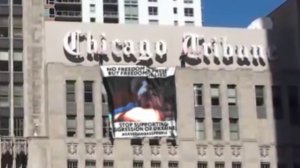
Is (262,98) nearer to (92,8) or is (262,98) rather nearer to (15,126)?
(15,126)

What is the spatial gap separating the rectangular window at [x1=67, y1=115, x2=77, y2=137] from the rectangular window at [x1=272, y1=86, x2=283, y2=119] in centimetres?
1997

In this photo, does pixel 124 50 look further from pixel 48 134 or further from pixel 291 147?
pixel 291 147

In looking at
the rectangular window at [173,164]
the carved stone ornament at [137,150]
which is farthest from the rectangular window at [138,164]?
the rectangular window at [173,164]

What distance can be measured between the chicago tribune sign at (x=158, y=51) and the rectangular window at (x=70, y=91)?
2.54 m

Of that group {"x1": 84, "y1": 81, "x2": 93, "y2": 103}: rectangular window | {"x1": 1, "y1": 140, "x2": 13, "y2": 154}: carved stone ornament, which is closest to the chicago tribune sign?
{"x1": 84, "y1": 81, "x2": 93, "y2": 103}: rectangular window

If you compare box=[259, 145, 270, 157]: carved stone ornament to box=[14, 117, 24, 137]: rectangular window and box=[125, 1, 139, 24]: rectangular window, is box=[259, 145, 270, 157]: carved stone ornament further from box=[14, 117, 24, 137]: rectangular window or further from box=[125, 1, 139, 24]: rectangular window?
box=[125, 1, 139, 24]: rectangular window

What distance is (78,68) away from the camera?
3561 inches

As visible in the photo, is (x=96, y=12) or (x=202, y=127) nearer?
(x=202, y=127)

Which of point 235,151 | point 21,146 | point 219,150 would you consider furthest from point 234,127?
point 21,146

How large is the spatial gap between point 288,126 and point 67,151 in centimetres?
2226

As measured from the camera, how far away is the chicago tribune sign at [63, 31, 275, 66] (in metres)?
91.5

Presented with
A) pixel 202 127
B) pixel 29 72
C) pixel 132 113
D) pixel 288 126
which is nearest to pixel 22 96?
pixel 29 72

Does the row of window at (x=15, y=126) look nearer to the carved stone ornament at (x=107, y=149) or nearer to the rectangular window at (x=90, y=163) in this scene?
the rectangular window at (x=90, y=163)

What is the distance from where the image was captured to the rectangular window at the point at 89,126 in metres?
89.4
